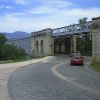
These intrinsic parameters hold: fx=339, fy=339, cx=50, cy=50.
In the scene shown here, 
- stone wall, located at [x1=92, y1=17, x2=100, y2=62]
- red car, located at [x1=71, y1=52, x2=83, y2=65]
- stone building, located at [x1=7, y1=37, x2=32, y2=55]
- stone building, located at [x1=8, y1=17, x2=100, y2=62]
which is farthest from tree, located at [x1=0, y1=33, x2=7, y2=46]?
red car, located at [x1=71, y1=52, x2=83, y2=65]

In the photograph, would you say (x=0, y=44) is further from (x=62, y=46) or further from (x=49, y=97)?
(x=49, y=97)

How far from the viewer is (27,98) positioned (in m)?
13.8

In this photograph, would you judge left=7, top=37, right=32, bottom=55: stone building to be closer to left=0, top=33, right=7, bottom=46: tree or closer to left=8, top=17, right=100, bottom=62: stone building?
left=8, top=17, right=100, bottom=62: stone building

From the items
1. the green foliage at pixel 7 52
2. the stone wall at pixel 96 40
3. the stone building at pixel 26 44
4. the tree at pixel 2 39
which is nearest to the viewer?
the stone wall at pixel 96 40

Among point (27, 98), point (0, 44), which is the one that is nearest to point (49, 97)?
point (27, 98)

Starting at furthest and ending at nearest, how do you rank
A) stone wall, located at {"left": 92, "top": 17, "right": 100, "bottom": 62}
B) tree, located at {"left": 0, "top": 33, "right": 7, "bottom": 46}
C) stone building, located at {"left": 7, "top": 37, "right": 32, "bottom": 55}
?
stone building, located at {"left": 7, "top": 37, "right": 32, "bottom": 55}, tree, located at {"left": 0, "top": 33, "right": 7, "bottom": 46}, stone wall, located at {"left": 92, "top": 17, "right": 100, "bottom": 62}

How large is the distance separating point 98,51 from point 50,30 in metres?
29.0

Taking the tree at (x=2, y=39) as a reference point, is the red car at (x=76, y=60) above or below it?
below

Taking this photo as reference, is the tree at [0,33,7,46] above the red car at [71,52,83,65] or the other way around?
above

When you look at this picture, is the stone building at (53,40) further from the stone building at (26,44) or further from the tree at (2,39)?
the tree at (2,39)

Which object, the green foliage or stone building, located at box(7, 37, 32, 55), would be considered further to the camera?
stone building, located at box(7, 37, 32, 55)

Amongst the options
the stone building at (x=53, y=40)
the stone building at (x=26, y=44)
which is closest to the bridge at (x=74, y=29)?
the stone building at (x=53, y=40)

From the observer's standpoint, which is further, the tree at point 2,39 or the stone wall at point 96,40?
the tree at point 2,39

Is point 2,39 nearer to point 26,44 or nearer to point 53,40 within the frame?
point 53,40
